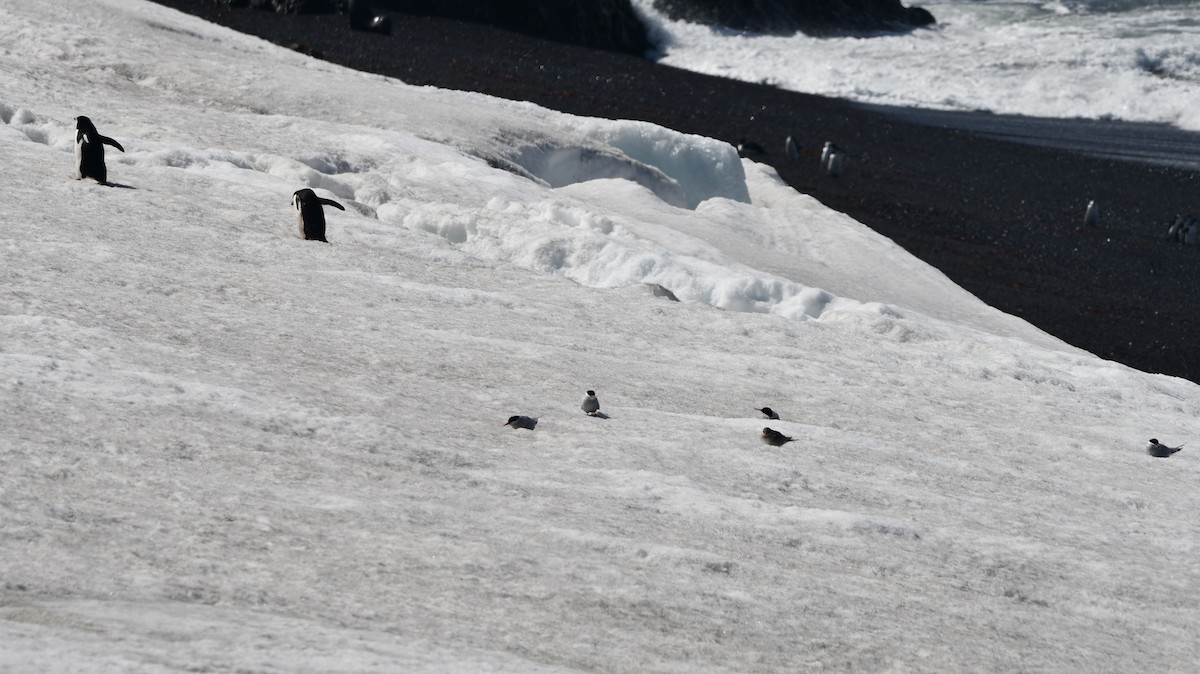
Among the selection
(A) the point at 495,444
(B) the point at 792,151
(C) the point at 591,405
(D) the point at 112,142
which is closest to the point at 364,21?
(B) the point at 792,151

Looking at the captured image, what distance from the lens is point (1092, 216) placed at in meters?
24.8

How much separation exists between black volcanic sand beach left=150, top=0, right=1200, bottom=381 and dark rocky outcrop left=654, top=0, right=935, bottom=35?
15854 mm

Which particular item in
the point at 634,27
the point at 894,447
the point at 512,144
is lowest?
the point at 894,447

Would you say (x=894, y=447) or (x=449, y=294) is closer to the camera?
(x=894, y=447)

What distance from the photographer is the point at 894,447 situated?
394 inches

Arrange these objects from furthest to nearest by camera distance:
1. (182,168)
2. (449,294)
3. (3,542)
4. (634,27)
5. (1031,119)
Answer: (634,27)
(1031,119)
(182,168)
(449,294)
(3,542)

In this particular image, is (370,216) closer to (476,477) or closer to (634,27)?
(476,477)

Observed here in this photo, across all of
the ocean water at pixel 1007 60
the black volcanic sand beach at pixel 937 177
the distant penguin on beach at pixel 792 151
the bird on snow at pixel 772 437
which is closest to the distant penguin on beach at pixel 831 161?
the black volcanic sand beach at pixel 937 177

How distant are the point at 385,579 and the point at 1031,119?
124 ft

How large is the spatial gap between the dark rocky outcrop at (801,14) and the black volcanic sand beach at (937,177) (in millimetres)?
15854

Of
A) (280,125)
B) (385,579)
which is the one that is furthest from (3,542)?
(280,125)

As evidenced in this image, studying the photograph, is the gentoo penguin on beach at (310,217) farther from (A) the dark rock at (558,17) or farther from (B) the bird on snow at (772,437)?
Result: (A) the dark rock at (558,17)

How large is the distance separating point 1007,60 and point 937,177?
21.2 m

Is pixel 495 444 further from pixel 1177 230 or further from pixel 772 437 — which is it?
pixel 1177 230
